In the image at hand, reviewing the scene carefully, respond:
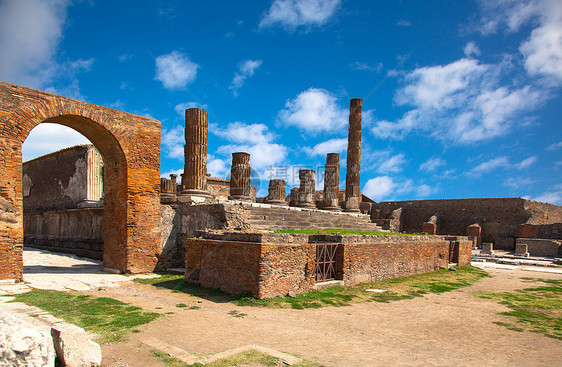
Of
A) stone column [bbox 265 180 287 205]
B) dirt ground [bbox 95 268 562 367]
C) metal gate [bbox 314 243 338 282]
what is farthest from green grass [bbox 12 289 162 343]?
stone column [bbox 265 180 287 205]

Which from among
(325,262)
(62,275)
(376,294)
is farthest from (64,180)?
(376,294)

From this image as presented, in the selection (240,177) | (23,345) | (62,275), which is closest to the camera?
(23,345)

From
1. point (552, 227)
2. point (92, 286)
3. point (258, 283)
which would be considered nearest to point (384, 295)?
point (258, 283)

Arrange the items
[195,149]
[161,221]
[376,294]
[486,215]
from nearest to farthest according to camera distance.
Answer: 1. [376,294]
2. [161,221]
3. [195,149]
4. [486,215]

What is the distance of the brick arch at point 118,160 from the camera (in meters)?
8.71

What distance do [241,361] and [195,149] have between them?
1051cm

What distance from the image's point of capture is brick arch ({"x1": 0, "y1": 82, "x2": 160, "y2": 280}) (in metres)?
8.71

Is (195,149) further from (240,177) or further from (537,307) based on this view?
(537,307)

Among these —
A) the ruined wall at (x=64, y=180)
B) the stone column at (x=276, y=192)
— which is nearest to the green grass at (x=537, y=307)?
the stone column at (x=276, y=192)

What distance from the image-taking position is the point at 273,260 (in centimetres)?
712

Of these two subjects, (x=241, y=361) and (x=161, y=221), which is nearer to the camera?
(x=241, y=361)

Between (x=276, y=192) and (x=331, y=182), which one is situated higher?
(x=331, y=182)

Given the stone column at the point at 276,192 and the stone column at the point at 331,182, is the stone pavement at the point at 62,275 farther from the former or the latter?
the stone column at the point at 331,182

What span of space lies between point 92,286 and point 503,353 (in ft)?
26.7
